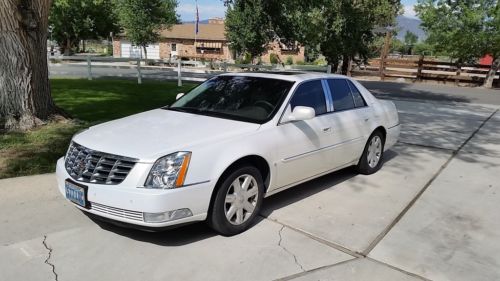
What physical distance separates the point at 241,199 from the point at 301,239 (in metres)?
0.67

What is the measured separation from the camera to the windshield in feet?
16.1

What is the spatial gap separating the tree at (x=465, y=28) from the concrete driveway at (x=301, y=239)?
21.2m

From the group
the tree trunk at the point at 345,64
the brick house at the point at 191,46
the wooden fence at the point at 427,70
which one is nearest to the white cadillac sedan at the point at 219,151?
the tree trunk at the point at 345,64

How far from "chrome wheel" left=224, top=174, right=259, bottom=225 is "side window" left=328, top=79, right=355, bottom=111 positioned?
180cm

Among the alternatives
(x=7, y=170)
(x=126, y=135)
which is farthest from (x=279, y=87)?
(x=7, y=170)

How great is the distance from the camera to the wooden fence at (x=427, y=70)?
88.2ft

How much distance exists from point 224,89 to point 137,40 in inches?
1429

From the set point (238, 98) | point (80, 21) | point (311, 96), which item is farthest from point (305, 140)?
point (80, 21)

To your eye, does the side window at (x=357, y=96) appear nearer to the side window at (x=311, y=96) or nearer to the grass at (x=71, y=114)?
the side window at (x=311, y=96)

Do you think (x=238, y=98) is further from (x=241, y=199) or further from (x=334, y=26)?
(x=334, y=26)

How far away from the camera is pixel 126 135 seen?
429 cm

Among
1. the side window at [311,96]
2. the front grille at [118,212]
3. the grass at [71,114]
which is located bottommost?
the grass at [71,114]

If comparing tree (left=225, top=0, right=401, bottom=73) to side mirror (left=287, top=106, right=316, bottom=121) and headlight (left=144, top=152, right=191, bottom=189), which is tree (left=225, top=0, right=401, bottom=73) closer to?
side mirror (left=287, top=106, right=316, bottom=121)

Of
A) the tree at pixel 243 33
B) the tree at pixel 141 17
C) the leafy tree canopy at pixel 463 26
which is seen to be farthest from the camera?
the tree at pixel 141 17
